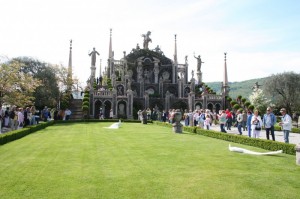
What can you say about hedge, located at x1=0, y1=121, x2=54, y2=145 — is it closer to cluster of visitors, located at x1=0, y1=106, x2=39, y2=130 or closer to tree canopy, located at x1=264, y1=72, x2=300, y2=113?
cluster of visitors, located at x1=0, y1=106, x2=39, y2=130

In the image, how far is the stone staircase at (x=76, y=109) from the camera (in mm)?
54181

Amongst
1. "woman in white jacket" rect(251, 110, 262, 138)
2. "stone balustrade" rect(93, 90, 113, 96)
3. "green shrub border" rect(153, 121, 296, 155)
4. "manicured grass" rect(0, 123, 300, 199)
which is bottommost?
"manicured grass" rect(0, 123, 300, 199)

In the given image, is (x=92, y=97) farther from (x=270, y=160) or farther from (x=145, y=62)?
(x=270, y=160)

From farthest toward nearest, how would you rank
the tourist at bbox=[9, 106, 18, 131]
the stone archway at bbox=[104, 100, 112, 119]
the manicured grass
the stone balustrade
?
the stone archway at bbox=[104, 100, 112, 119], the stone balustrade, the tourist at bbox=[9, 106, 18, 131], the manicured grass

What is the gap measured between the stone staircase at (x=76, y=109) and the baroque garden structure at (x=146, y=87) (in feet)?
6.81

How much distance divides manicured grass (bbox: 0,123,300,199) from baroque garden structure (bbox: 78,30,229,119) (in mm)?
40244

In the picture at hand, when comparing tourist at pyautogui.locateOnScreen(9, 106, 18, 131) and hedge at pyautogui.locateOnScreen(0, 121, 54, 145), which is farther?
tourist at pyautogui.locateOnScreen(9, 106, 18, 131)

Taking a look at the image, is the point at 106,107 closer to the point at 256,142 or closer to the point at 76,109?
the point at 76,109

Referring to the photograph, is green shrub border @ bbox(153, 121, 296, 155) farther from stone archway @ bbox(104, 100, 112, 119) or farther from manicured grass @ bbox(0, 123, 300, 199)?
stone archway @ bbox(104, 100, 112, 119)

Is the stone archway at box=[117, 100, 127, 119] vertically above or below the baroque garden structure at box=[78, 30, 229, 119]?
below

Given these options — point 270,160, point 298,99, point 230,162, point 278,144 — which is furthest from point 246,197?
point 298,99

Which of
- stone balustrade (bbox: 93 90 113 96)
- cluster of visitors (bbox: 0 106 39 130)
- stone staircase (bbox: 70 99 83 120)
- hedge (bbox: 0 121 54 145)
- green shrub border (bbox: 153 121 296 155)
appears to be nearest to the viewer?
green shrub border (bbox: 153 121 296 155)

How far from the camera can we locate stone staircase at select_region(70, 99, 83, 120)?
178 feet

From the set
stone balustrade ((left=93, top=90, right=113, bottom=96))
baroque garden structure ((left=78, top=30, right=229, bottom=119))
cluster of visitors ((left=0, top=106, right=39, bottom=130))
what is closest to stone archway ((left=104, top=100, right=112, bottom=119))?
baroque garden structure ((left=78, top=30, right=229, bottom=119))
